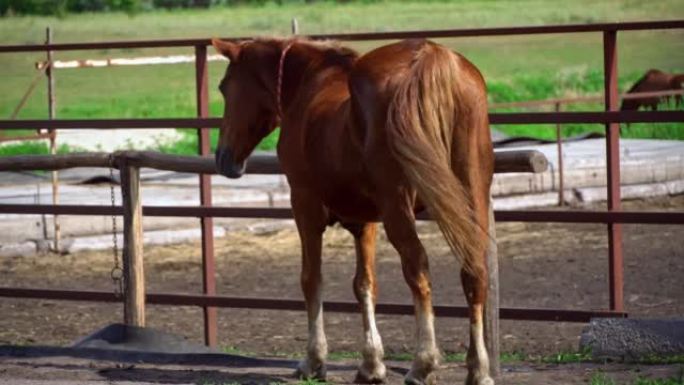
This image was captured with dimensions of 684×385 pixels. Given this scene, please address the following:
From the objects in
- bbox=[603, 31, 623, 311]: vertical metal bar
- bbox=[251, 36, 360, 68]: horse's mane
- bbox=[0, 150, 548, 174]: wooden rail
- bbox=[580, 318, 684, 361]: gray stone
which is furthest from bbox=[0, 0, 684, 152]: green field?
bbox=[251, 36, 360, 68]: horse's mane

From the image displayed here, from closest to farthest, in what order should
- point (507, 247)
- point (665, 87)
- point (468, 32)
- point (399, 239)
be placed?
point (399, 239)
point (468, 32)
point (507, 247)
point (665, 87)

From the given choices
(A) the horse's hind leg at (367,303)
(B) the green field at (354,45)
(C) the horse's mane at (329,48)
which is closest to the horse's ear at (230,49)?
(C) the horse's mane at (329,48)

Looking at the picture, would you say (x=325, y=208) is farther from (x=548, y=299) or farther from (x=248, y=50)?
(x=548, y=299)

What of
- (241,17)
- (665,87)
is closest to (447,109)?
(665,87)

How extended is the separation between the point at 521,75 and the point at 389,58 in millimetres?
A: 26166

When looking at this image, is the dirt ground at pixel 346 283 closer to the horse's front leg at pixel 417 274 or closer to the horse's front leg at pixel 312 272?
the horse's front leg at pixel 312 272

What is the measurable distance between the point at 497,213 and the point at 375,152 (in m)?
1.88

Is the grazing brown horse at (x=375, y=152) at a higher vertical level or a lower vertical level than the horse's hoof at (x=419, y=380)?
higher

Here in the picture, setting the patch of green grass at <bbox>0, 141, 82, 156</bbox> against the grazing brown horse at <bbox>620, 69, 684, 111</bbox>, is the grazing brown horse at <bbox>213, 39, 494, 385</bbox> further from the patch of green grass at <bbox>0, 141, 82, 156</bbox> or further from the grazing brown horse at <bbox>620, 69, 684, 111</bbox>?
the patch of green grass at <bbox>0, 141, 82, 156</bbox>

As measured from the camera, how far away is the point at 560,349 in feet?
28.5

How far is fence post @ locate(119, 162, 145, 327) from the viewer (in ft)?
28.6

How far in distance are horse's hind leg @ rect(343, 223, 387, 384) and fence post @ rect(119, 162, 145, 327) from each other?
1730mm

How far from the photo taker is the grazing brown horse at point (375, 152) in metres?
6.48

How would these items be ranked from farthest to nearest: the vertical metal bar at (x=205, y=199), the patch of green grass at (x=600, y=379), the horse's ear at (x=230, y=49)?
the vertical metal bar at (x=205, y=199) → the horse's ear at (x=230, y=49) → the patch of green grass at (x=600, y=379)
